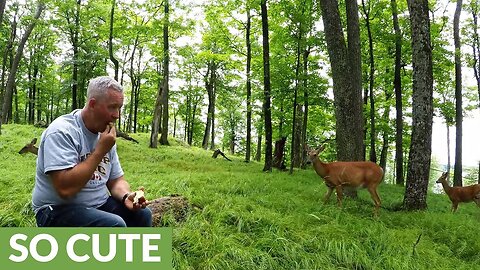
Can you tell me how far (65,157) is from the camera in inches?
90.7

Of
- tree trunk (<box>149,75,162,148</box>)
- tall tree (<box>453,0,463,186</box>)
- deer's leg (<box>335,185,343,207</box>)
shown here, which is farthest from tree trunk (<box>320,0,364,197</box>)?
tree trunk (<box>149,75,162,148</box>)

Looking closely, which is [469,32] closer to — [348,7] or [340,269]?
[348,7]

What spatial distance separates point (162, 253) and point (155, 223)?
2.25 m

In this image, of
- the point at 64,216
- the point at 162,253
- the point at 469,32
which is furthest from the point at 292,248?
the point at 469,32

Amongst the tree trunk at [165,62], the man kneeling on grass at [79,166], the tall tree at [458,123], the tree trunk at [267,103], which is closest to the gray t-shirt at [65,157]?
the man kneeling on grass at [79,166]

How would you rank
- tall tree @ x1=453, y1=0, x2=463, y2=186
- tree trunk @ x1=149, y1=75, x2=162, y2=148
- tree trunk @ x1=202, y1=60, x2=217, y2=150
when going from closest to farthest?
tall tree @ x1=453, y1=0, x2=463, y2=186 → tree trunk @ x1=149, y1=75, x2=162, y2=148 → tree trunk @ x1=202, y1=60, x2=217, y2=150

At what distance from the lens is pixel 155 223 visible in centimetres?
461

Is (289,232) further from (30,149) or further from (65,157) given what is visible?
(30,149)

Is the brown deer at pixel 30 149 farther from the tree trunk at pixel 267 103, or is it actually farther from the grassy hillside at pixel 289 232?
the tree trunk at pixel 267 103

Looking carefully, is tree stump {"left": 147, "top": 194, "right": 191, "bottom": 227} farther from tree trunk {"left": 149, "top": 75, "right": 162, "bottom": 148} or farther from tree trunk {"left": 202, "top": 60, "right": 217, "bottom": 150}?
tree trunk {"left": 202, "top": 60, "right": 217, "bottom": 150}

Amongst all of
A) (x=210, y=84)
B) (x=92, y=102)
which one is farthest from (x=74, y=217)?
(x=210, y=84)

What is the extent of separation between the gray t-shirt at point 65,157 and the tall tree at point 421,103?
244 inches

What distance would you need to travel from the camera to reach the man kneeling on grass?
7.54ft

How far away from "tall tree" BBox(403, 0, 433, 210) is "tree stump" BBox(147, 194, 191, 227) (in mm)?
4468
